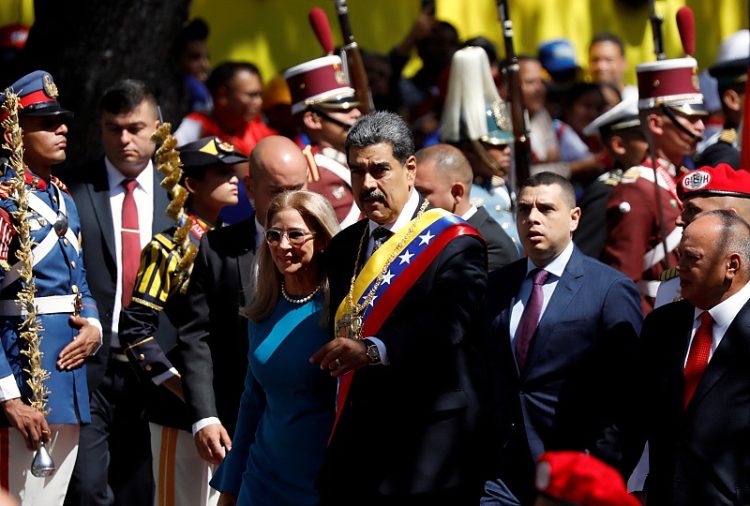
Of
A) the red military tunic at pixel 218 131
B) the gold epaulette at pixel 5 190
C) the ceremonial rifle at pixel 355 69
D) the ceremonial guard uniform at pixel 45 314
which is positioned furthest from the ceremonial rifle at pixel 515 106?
the gold epaulette at pixel 5 190

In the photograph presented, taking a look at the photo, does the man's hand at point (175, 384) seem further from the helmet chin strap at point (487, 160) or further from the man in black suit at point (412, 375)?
the helmet chin strap at point (487, 160)

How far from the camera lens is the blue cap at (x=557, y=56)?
13461 millimetres

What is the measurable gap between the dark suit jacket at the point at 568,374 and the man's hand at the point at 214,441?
4.07 ft

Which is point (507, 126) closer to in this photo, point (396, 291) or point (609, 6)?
point (396, 291)

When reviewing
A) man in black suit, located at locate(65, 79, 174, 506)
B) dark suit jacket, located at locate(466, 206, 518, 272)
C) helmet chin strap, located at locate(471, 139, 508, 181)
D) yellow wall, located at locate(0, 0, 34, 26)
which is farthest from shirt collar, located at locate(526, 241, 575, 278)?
yellow wall, located at locate(0, 0, 34, 26)

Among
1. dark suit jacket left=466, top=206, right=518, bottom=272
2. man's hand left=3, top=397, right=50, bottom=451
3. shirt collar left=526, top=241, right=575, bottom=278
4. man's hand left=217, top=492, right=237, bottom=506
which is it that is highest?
shirt collar left=526, top=241, right=575, bottom=278

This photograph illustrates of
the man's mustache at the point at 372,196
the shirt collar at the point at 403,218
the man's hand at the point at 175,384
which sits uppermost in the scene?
the man's mustache at the point at 372,196

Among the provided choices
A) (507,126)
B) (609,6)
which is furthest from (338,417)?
(609,6)

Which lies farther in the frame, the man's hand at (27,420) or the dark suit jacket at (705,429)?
the man's hand at (27,420)

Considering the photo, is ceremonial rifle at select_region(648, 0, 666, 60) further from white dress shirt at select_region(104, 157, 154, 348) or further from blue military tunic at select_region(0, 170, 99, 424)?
blue military tunic at select_region(0, 170, 99, 424)

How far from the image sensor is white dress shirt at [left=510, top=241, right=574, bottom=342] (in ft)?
22.5

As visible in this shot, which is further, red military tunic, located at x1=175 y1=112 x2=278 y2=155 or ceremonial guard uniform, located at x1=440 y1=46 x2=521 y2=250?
red military tunic, located at x1=175 y1=112 x2=278 y2=155

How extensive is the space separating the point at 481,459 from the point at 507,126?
12.9ft

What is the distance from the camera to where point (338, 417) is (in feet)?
19.4
